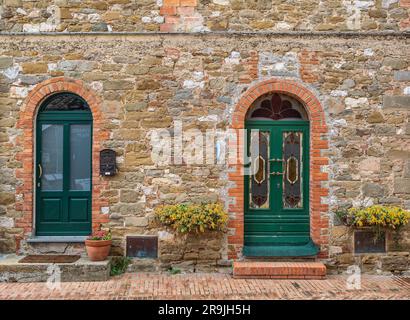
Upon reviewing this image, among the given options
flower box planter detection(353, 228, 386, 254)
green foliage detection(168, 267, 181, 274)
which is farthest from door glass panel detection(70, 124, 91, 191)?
flower box planter detection(353, 228, 386, 254)

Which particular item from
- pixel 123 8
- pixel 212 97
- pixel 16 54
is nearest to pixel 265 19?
Result: pixel 212 97

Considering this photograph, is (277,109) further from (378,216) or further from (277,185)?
(378,216)

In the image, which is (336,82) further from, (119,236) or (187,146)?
(119,236)

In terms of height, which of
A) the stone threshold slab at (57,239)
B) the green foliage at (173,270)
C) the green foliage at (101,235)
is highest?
the green foliage at (101,235)

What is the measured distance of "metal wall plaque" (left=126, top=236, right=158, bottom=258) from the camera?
670cm

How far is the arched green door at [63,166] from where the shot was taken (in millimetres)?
6898

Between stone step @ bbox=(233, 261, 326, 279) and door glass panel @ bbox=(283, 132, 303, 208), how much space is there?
112cm

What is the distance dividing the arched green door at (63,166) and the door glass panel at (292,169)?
3465mm

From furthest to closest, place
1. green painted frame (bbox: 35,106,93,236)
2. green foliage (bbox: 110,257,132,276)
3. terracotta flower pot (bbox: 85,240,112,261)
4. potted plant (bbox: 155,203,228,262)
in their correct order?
green painted frame (bbox: 35,106,93,236)
green foliage (bbox: 110,257,132,276)
potted plant (bbox: 155,203,228,262)
terracotta flower pot (bbox: 85,240,112,261)

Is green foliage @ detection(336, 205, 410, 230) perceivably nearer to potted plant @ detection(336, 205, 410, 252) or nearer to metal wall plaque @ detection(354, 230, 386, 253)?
potted plant @ detection(336, 205, 410, 252)

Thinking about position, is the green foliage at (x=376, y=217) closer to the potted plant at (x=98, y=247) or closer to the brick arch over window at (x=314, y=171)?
the brick arch over window at (x=314, y=171)

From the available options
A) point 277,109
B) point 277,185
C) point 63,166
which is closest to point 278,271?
point 277,185

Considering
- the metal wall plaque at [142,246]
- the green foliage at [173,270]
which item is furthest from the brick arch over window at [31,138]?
the green foliage at [173,270]

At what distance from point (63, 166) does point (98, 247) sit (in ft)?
5.37
